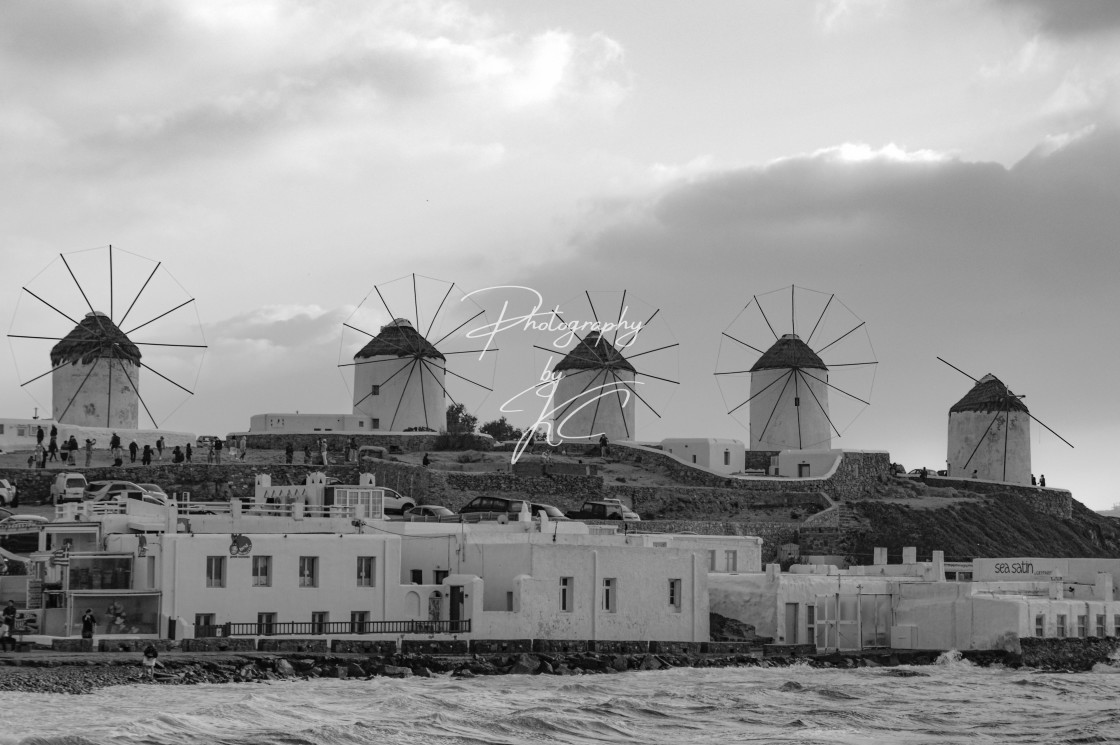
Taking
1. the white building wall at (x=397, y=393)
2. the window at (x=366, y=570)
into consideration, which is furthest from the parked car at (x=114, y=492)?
the white building wall at (x=397, y=393)

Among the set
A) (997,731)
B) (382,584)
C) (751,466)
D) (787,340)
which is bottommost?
(997,731)

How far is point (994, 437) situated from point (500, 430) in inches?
1084

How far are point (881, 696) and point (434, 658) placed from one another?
9.60 meters

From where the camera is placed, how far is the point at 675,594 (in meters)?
46.3

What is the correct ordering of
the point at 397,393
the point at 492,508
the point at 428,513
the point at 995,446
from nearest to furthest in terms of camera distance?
the point at 428,513 < the point at 492,508 < the point at 397,393 < the point at 995,446

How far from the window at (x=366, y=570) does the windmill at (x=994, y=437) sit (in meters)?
52.2

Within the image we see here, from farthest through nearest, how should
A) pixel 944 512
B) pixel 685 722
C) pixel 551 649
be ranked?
pixel 944 512 < pixel 551 649 < pixel 685 722

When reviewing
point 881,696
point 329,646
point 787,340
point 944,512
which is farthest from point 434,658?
point 787,340

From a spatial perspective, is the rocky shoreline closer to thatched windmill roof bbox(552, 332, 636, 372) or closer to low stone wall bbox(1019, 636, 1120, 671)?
low stone wall bbox(1019, 636, 1120, 671)

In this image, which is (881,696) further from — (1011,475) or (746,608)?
(1011,475)

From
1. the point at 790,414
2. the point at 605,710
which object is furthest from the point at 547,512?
the point at 790,414

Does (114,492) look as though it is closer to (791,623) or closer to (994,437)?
(791,623)

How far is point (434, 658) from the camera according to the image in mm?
39938

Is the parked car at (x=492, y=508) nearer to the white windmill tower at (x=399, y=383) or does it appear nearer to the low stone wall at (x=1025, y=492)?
the white windmill tower at (x=399, y=383)
